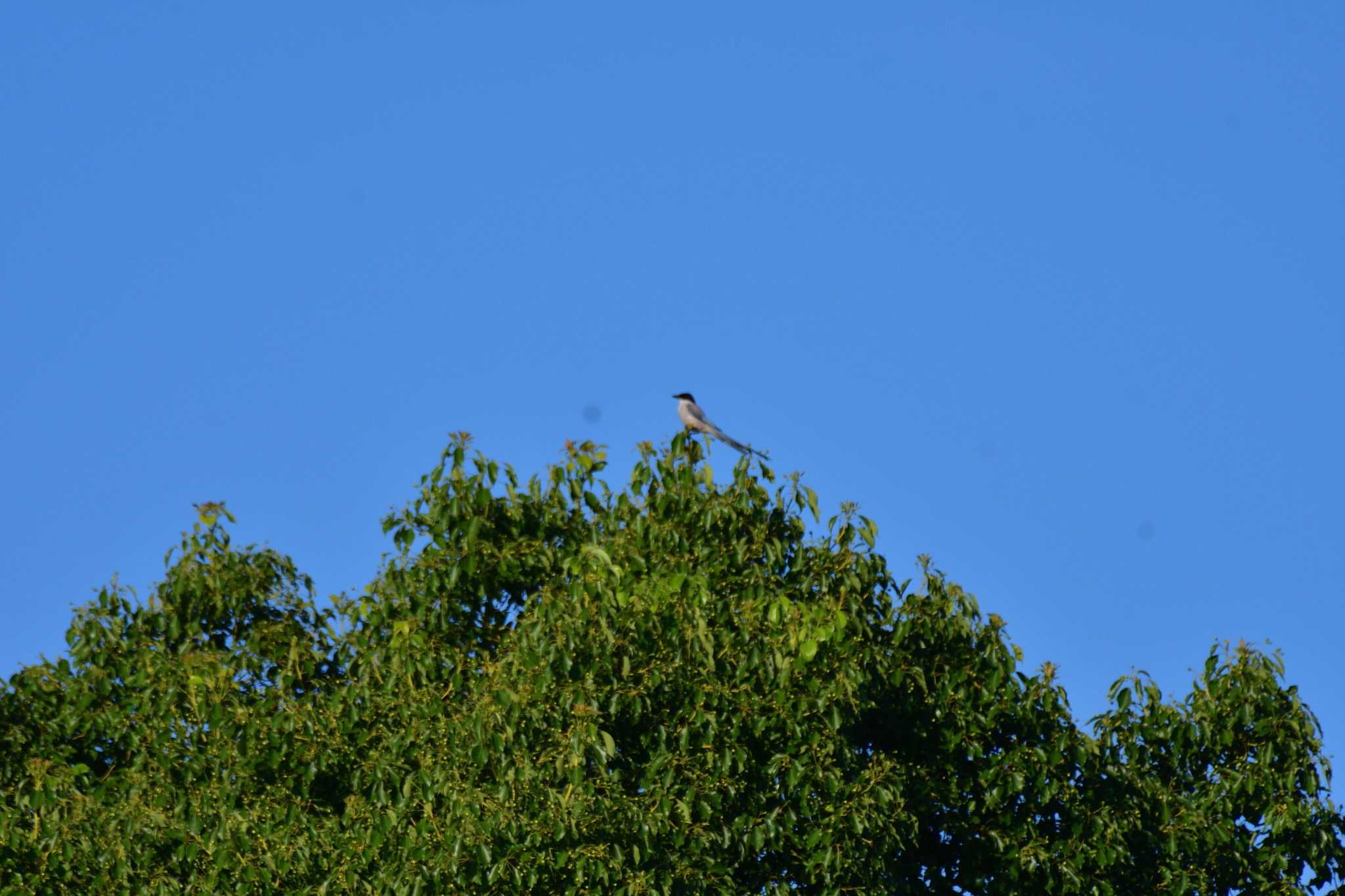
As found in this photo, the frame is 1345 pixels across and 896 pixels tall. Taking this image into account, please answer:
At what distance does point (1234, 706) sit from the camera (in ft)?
58.1

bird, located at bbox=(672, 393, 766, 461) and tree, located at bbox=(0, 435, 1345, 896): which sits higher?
bird, located at bbox=(672, 393, 766, 461)

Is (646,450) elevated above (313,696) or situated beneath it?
elevated above

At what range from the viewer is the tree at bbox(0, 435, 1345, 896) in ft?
46.7

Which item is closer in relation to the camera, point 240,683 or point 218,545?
point 240,683

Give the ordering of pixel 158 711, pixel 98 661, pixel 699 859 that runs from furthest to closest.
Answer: pixel 98 661
pixel 158 711
pixel 699 859

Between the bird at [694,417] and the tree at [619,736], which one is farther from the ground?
the bird at [694,417]

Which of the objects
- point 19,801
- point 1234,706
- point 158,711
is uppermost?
point 1234,706

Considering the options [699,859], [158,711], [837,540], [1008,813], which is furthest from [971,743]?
[158,711]

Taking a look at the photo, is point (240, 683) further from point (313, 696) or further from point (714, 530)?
point (714, 530)

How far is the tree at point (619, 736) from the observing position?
46.7ft

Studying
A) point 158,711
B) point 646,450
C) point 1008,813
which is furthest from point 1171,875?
point 158,711

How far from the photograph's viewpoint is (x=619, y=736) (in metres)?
15.2

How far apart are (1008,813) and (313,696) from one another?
641 cm

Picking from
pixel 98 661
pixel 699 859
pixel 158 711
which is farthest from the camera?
pixel 98 661
